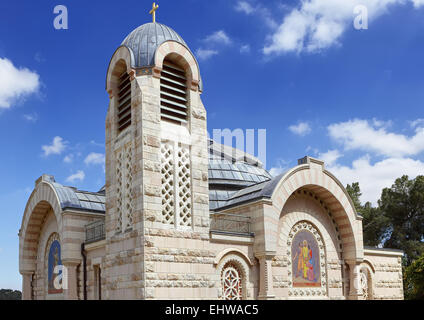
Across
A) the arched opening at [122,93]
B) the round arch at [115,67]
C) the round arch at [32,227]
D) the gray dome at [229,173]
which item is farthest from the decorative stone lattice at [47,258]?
the round arch at [115,67]

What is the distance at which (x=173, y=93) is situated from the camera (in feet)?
59.4

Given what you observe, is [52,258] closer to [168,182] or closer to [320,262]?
[168,182]

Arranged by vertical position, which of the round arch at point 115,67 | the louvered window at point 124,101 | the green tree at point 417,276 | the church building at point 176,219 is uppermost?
the round arch at point 115,67

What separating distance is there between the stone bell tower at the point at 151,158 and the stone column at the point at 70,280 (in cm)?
274

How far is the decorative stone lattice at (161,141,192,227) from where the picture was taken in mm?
16828

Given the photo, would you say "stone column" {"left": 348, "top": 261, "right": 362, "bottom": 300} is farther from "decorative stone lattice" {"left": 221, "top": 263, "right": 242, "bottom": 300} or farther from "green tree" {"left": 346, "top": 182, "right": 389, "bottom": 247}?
"green tree" {"left": 346, "top": 182, "right": 389, "bottom": 247}

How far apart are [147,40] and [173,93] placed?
6.81 ft

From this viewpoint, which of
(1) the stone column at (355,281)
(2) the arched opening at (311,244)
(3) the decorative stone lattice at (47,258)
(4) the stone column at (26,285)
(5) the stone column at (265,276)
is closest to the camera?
(5) the stone column at (265,276)

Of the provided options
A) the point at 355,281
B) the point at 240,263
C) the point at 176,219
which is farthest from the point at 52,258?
the point at 355,281

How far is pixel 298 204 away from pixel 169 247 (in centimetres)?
749

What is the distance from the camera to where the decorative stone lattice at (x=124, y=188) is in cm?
1698

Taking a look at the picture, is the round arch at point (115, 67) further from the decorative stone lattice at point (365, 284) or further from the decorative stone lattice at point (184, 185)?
the decorative stone lattice at point (365, 284)

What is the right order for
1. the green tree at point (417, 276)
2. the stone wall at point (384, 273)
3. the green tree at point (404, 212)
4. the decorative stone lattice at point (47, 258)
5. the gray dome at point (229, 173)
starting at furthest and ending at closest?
the green tree at point (404, 212), the green tree at point (417, 276), the gray dome at point (229, 173), the stone wall at point (384, 273), the decorative stone lattice at point (47, 258)
